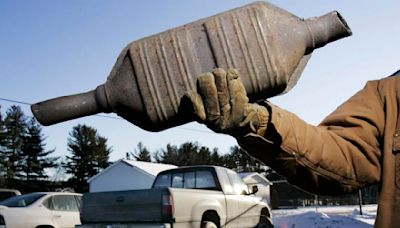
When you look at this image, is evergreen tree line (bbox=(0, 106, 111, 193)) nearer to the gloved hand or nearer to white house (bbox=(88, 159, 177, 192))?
white house (bbox=(88, 159, 177, 192))

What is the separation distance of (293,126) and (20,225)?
9.82 meters

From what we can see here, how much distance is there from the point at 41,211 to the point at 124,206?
405 cm

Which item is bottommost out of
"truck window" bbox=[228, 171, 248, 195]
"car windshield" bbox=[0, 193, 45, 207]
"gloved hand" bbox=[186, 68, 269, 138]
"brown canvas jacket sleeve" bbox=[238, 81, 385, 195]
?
"car windshield" bbox=[0, 193, 45, 207]

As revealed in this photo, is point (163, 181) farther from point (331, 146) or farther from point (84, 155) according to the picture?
point (84, 155)

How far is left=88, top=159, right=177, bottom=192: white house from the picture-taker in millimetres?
33719

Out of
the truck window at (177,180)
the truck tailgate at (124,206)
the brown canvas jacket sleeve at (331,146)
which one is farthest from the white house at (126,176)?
the brown canvas jacket sleeve at (331,146)

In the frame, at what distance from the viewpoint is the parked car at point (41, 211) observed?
10797 mm

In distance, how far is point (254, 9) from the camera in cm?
202

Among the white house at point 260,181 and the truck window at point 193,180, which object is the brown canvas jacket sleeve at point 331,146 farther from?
the white house at point 260,181

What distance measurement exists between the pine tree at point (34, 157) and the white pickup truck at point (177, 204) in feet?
164

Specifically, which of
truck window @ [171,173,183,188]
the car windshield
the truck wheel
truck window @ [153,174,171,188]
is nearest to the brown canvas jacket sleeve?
the truck wheel

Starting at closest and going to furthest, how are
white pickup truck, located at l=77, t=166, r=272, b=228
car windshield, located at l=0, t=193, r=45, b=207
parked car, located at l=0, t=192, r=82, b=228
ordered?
white pickup truck, located at l=77, t=166, r=272, b=228 → parked car, located at l=0, t=192, r=82, b=228 → car windshield, located at l=0, t=193, r=45, b=207

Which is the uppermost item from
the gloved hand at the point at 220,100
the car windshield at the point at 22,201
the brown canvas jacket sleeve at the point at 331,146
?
the gloved hand at the point at 220,100

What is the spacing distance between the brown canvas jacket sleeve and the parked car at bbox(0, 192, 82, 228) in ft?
31.0
